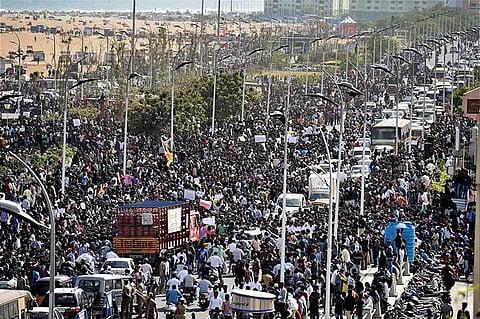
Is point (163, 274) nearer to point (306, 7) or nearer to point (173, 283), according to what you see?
point (173, 283)

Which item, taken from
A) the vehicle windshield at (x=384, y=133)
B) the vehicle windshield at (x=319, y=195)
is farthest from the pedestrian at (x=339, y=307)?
the vehicle windshield at (x=384, y=133)

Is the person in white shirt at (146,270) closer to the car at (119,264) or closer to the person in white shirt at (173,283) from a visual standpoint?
the car at (119,264)

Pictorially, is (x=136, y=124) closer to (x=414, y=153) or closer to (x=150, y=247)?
(x=414, y=153)

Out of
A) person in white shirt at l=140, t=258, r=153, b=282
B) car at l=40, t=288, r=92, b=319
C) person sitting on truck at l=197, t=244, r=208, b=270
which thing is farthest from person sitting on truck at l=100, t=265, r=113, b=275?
car at l=40, t=288, r=92, b=319

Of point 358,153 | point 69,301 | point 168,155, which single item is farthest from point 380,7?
point 69,301

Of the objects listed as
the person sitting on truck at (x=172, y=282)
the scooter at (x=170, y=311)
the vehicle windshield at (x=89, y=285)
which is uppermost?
the vehicle windshield at (x=89, y=285)

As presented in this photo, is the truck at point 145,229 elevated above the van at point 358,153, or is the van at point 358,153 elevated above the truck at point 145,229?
the truck at point 145,229

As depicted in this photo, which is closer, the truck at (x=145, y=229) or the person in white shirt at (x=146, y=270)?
the person in white shirt at (x=146, y=270)

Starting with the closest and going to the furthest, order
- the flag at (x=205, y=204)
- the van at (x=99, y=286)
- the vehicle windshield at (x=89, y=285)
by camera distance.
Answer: the van at (x=99, y=286), the vehicle windshield at (x=89, y=285), the flag at (x=205, y=204)
